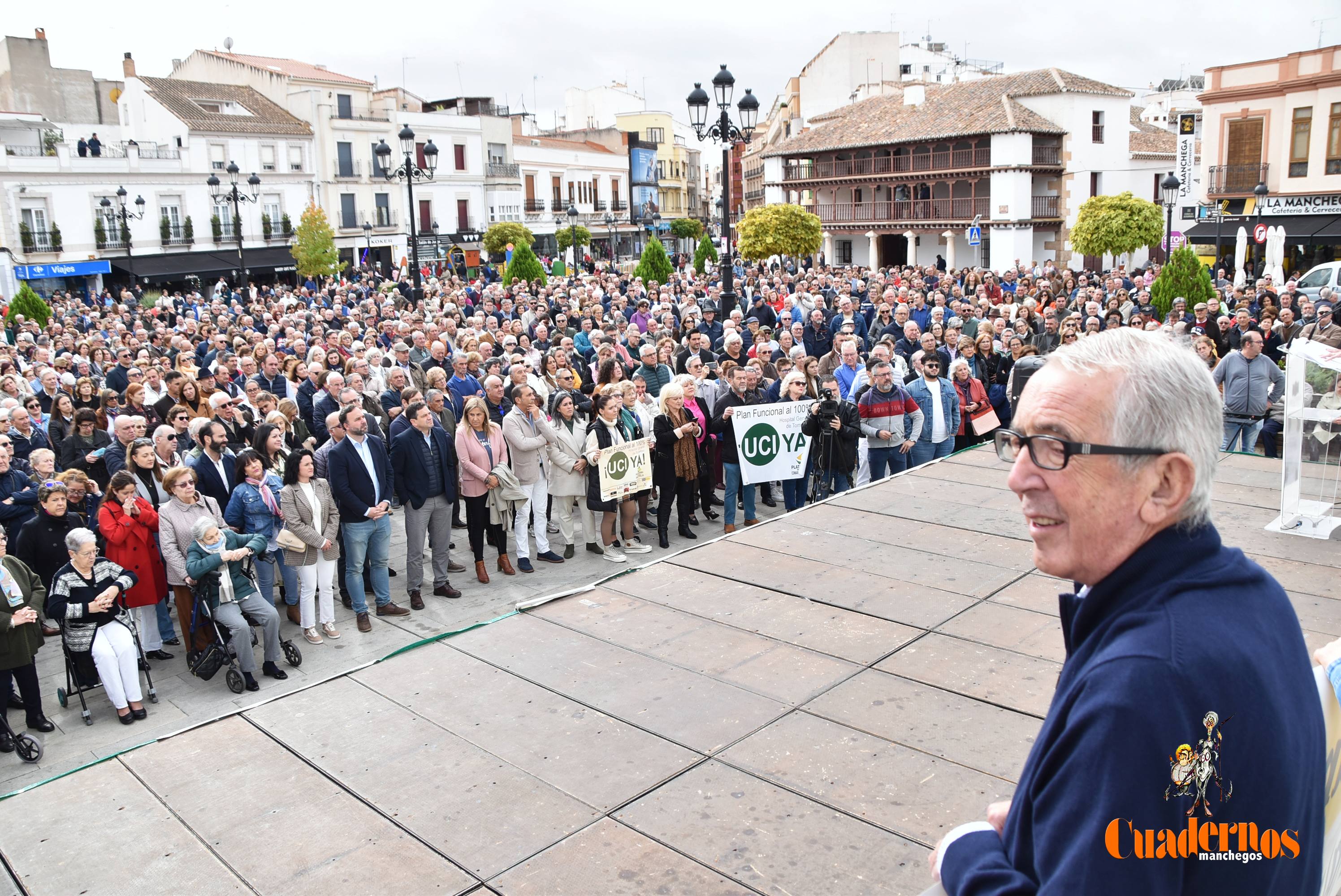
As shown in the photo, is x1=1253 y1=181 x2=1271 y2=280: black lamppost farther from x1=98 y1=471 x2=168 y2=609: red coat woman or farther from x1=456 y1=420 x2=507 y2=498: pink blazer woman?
x1=98 y1=471 x2=168 y2=609: red coat woman

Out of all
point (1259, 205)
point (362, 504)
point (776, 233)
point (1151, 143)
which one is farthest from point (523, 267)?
point (1151, 143)

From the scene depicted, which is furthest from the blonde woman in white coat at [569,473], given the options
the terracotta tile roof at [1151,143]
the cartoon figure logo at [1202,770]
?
the terracotta tile roof at [1151,143]

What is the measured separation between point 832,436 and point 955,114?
138 ft

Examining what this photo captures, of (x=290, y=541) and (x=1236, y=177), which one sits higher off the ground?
(x=1236, y=177)

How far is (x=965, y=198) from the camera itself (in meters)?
47.4

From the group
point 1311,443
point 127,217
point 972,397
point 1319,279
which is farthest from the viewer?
point 127,217

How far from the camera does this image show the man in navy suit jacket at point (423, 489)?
348 inches

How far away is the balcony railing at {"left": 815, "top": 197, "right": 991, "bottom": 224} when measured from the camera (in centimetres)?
4734

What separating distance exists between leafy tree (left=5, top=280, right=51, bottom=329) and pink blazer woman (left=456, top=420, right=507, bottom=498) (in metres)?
16.6

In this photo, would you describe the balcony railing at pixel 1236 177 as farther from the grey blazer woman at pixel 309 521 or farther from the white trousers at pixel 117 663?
the white trousers at pixel 117 663

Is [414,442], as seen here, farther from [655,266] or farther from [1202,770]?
[655,266]

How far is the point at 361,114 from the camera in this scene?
50.9 meters

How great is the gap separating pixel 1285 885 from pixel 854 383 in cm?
Result: 973

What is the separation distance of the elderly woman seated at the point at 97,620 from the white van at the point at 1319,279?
70.6 ft
